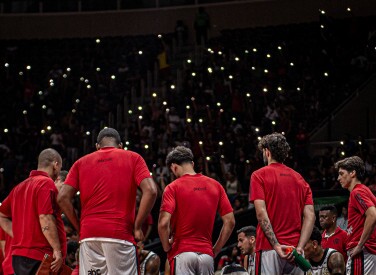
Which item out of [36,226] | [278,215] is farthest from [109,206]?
[278,215]

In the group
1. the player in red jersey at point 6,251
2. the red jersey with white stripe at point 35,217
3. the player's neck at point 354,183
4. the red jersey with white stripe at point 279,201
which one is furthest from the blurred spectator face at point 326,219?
the player in red jersey at point 6,251

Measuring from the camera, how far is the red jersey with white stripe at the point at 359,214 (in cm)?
933

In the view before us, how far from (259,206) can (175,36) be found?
69.1ft

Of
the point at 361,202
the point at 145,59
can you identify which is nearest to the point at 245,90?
the point at 145,59

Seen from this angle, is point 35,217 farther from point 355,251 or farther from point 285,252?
point 355,251

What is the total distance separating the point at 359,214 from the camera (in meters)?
9.41

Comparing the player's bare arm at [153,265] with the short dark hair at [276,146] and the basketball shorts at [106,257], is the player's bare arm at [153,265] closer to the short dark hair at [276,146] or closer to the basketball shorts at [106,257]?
the basketball shorts at [106,257]

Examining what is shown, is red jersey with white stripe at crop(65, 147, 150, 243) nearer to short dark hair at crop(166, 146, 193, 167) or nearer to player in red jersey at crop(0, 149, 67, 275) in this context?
player in red jersey at crop(0, 149, 67, 275)

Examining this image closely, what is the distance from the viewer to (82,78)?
86.5 feet

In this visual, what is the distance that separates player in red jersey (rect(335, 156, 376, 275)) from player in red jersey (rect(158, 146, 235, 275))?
5.37ft

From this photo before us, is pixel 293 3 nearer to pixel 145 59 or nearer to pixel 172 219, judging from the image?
pixel 145 59

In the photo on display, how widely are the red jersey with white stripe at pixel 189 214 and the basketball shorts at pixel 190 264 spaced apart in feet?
0.15

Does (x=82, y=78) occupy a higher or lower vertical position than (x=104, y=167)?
higher

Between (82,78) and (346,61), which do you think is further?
(82,78)
